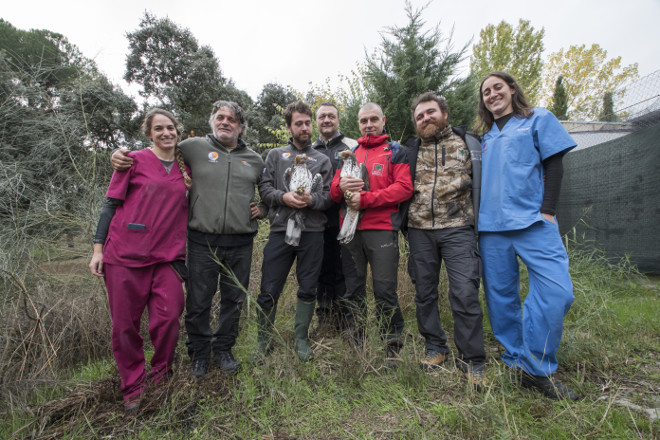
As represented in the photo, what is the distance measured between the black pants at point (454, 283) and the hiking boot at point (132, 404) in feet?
6.58

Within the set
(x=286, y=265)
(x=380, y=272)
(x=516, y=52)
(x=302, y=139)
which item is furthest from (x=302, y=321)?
(x=516, y=52)

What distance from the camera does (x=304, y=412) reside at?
6.73 feet

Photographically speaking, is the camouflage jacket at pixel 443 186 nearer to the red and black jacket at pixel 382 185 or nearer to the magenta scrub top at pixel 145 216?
the red and black jacket at pixel 382 185

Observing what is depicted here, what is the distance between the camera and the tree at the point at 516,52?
19203 millimetres

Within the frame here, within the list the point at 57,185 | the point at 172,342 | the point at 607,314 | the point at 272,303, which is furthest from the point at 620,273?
the point at 57,185

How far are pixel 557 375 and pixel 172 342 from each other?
279cm

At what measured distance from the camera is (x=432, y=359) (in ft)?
8.00

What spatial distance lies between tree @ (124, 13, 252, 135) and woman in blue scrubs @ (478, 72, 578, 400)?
17.0 m

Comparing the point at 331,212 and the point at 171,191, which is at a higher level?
the point at 171,191

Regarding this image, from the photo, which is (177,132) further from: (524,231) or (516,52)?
(516,52)

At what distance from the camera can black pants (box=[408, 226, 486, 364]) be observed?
230 centimetres

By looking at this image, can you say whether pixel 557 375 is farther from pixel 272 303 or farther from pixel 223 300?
pixel 223 300

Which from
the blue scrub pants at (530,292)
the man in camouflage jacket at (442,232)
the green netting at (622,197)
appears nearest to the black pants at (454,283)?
the man in camouflage jacket at (442,232)

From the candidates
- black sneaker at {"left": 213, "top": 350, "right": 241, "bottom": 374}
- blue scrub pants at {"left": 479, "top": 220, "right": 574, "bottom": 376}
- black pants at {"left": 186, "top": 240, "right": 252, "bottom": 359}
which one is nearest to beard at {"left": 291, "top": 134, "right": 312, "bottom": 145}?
black pants at {"left": 186, "top": 240, "right": 252, "bottom": 359}
